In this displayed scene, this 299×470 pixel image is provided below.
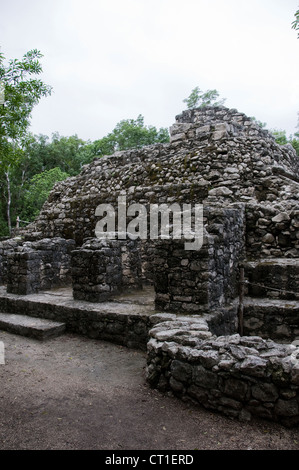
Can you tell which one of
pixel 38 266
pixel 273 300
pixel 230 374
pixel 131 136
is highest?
pixel 131 136

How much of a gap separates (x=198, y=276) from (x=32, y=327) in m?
3.44

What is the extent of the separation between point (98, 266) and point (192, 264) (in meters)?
2.26

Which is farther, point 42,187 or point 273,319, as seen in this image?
point 42,187

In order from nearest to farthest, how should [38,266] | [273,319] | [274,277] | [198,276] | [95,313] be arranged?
1. [198,276]
2. [273,319]
3. [95,313]
4. [274,277]
5. [38,266]

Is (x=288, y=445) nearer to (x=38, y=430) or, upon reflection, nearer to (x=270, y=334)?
(x=38, y=430)

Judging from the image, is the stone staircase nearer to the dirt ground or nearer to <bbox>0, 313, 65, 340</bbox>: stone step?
the dirt ground

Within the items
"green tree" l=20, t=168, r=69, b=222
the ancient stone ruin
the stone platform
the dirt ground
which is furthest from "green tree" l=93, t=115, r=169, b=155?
the dirt ground

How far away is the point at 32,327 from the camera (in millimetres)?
6125

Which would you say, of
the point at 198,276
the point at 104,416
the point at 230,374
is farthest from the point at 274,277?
the point at 104,416

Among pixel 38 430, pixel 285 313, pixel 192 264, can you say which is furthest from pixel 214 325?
pixel 38 430

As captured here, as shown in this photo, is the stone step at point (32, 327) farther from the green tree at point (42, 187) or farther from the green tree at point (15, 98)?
the green tree at point (42, 187)

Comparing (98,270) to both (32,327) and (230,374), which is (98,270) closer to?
(32,327)

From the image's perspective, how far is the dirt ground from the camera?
2875 mm

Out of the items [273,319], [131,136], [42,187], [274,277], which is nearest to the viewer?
[273,319]
